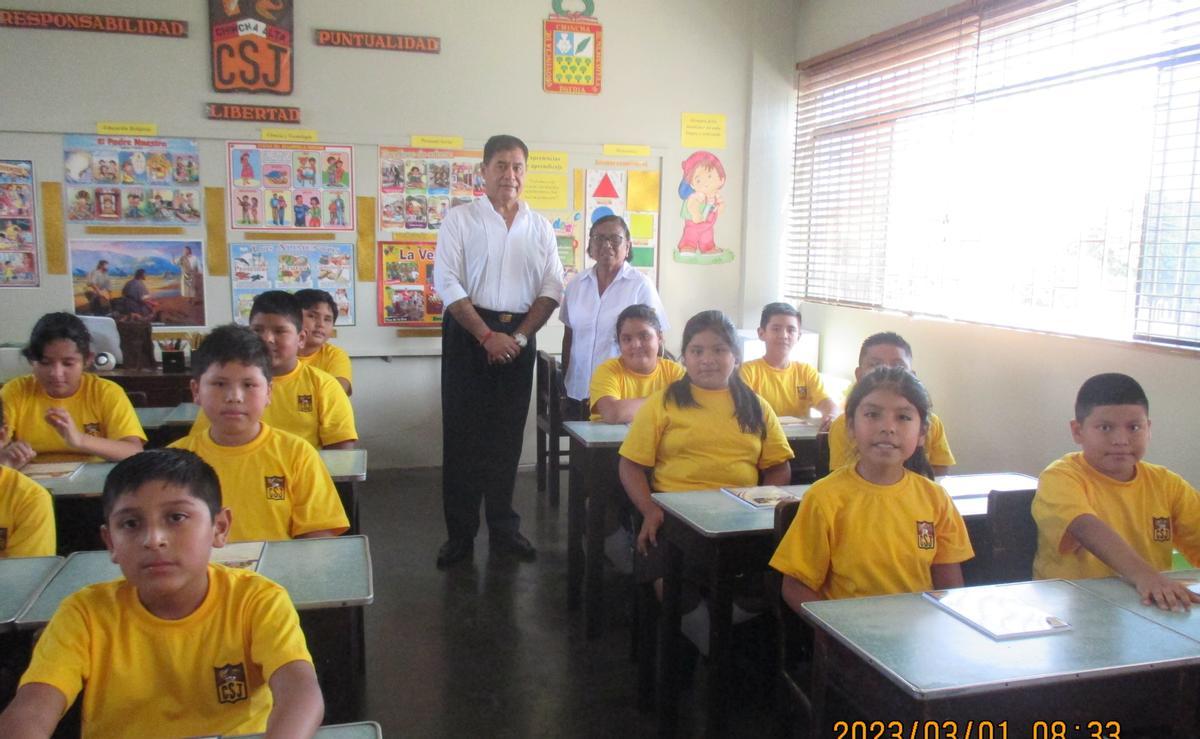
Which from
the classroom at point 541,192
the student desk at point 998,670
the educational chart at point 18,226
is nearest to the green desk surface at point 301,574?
the student desk at point 998,670

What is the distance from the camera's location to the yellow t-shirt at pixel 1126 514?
6.48 feet

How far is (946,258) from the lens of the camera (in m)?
3.95

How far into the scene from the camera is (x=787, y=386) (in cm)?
366

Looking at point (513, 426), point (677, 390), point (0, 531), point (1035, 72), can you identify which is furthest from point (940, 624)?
point (1035, 72)

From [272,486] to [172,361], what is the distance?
2.57 metres

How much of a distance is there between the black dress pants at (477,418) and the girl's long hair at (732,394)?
3.61 ft

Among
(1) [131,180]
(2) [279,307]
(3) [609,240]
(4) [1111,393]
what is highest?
(1) [131,180]

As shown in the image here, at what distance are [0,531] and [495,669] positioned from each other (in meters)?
1.39

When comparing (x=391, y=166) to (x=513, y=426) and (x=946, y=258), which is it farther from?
(x=946, y=258)

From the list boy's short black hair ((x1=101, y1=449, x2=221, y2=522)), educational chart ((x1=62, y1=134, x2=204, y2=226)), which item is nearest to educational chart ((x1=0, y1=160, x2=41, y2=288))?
educational chart ((x1=62, y1=134, x2=204, y2=226))

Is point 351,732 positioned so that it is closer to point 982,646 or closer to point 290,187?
point 982,646

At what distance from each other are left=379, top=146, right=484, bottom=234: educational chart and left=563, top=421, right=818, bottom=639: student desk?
2141 millimetres

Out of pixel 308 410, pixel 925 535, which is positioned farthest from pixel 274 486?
pixel 925 535

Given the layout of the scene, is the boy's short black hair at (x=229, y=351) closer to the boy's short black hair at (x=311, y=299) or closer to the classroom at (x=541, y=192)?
the classroom at (x=541, y=192)
